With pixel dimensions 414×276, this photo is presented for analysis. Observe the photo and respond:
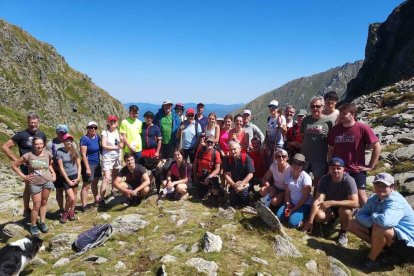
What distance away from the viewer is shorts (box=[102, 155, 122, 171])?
12250mm

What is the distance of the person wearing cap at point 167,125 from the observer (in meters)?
13.9

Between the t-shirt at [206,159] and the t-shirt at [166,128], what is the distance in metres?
2.30

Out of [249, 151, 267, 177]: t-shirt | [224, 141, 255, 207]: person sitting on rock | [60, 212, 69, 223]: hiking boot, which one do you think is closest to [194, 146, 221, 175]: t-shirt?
[224, 141, 255, 207]: person sitting on rock

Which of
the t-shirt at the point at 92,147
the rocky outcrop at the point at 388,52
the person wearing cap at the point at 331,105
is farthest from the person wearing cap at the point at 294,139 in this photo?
the rocky outcrop at the point at 388,52

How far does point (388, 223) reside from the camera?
7.46 metres

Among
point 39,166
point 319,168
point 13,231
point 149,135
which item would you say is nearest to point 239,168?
point 319,168

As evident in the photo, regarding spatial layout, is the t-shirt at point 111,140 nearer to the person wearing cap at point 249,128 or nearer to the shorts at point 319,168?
the person wearing cap at point 249,128

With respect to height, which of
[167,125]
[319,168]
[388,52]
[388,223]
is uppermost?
[388,52]

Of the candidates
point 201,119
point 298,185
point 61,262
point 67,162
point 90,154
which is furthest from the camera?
point 201,119

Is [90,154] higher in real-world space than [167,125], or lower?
lower

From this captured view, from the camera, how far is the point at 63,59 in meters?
126

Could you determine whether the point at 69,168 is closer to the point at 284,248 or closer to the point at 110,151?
the point at 110,151

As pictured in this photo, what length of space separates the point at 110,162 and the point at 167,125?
2.88 meters

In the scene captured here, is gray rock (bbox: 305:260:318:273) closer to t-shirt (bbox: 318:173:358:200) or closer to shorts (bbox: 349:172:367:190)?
t-shirt (bbox: 318:173:358:200)
